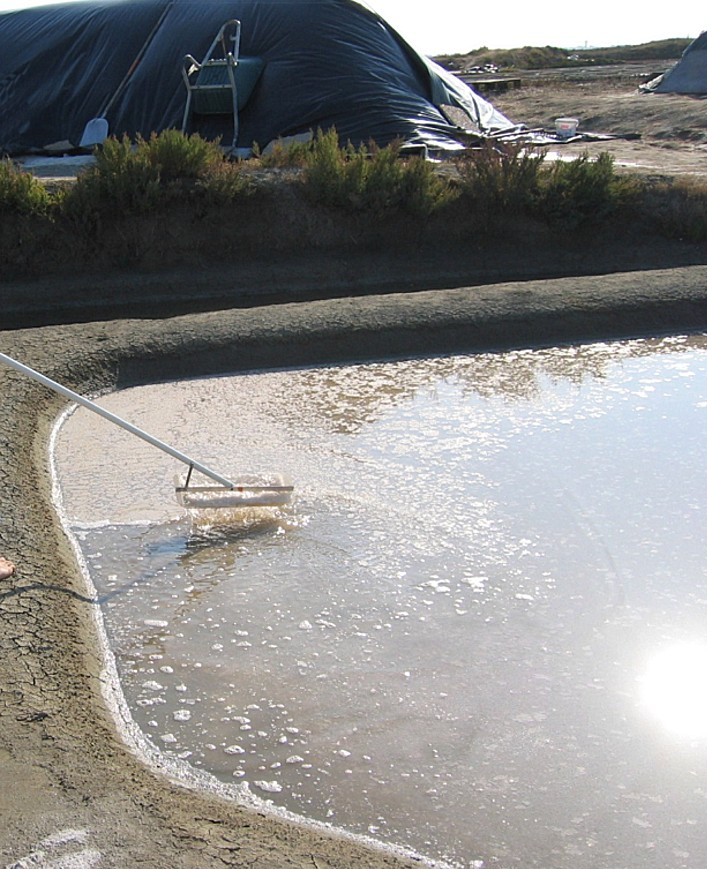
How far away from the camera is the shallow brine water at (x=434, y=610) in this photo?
2.58 m

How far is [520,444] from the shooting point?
194 inches

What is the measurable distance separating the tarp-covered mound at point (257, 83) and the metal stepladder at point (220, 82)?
0.51ft

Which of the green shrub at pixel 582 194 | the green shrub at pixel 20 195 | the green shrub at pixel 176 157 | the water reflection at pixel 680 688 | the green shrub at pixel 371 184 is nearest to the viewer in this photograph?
the water reflection at pixel 680 688

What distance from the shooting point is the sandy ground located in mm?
2262

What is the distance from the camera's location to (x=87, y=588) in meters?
3.64

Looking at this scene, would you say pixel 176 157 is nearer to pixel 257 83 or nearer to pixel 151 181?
pixel 151 181

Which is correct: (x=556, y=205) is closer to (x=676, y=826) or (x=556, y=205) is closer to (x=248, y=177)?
(x=248, y=177)

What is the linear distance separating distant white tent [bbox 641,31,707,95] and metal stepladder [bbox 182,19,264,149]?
10.2m

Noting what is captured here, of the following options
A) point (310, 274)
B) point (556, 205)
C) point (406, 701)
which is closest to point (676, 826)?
point (406, 701)

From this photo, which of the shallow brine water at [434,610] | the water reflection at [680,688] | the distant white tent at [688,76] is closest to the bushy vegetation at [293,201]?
the shallow brine water at [434,610]

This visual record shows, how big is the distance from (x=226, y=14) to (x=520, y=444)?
359 inches

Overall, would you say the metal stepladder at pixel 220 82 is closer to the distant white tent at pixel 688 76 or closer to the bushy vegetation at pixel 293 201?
the bushy vegetation at pixel 293 201

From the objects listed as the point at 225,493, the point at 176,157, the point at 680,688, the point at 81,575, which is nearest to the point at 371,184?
the point at 176,157

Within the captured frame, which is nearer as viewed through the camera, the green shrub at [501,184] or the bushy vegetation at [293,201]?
the bushy vegetation at [293,201]
